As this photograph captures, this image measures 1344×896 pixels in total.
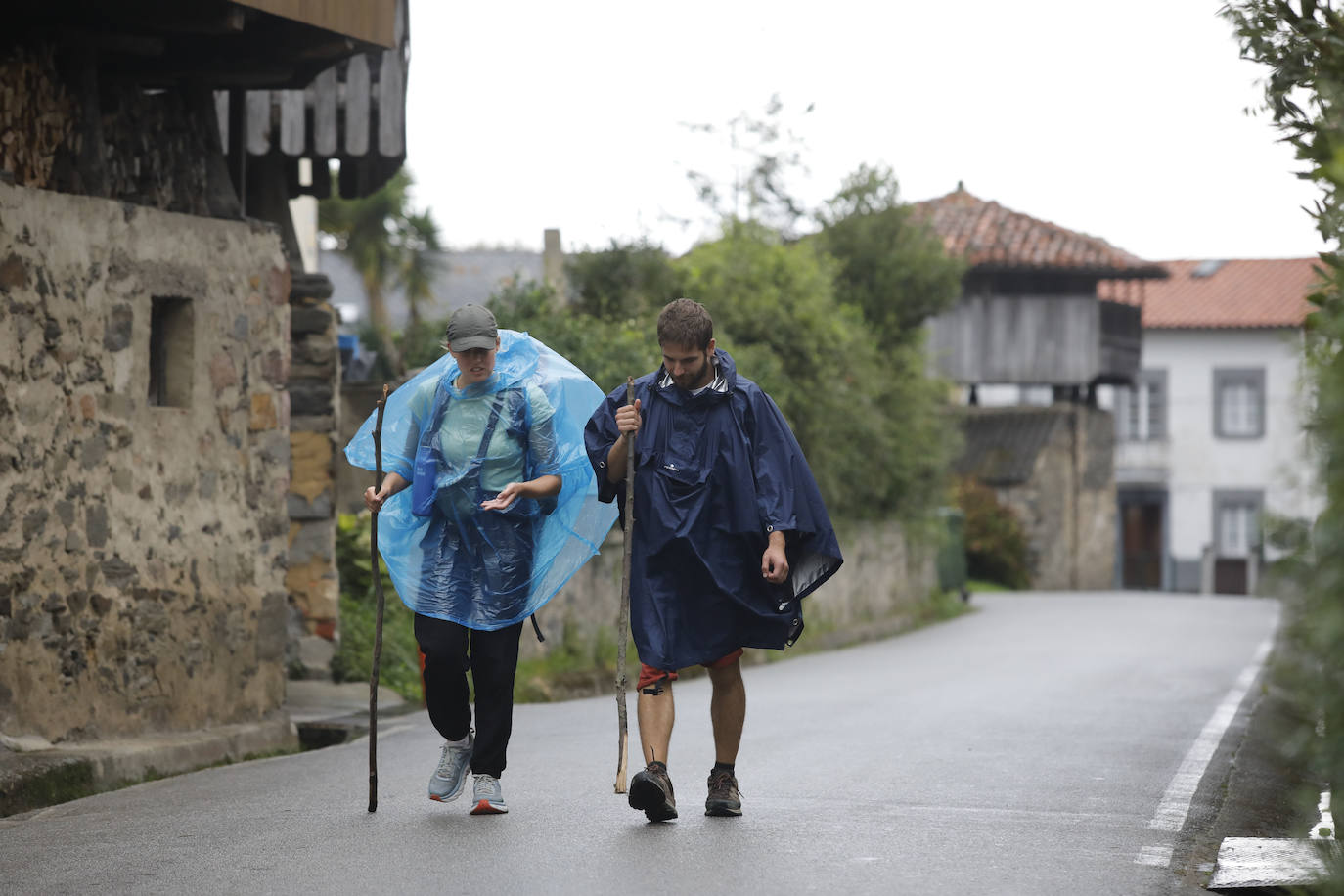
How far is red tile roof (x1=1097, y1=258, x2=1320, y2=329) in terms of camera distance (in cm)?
5131

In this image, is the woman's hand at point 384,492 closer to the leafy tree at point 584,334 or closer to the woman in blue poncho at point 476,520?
the woman in blue poncho at point 476,520

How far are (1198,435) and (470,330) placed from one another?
47.5 m

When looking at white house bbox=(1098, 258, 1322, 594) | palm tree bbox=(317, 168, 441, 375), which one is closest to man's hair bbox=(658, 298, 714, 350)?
palm tree bbox=(317, 168, 441, 375)

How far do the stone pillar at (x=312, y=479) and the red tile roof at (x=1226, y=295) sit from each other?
127ft

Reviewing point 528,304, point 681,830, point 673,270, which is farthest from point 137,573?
point 673,270

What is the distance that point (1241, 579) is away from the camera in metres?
50.6

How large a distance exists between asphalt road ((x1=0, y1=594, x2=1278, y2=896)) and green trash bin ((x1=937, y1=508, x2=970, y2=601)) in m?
16.6

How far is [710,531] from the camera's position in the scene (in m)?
6.66

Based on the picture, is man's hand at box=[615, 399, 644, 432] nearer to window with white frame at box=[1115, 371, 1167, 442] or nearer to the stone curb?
the stone curb

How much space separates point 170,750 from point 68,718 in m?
0.50

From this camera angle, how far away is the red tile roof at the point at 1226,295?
168 feet

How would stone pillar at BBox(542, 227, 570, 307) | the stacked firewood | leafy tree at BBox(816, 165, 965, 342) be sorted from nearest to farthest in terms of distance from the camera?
1. the stacked firewood
2. stone pillar at BBox(542, 227, 570, 307)
3. leafy tree at BBox(816, 165, 965, 342)

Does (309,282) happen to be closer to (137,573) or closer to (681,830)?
(137,573)

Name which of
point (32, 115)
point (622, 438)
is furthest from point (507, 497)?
point (32, 115)
